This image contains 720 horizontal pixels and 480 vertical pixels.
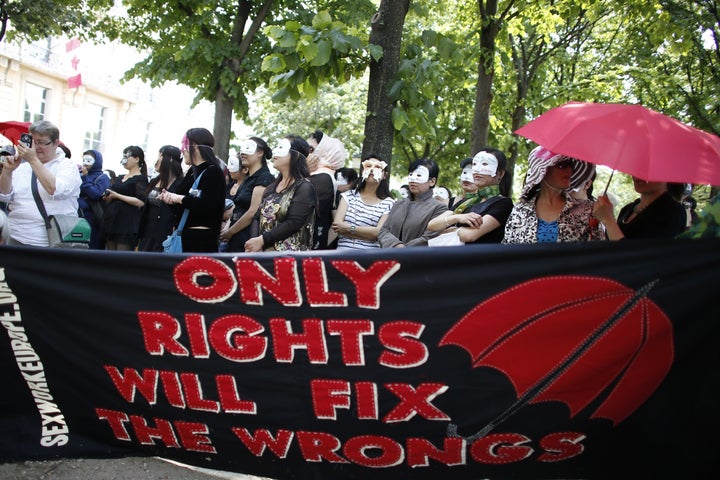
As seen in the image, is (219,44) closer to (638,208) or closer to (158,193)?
(158,193)

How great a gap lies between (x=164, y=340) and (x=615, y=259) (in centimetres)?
228

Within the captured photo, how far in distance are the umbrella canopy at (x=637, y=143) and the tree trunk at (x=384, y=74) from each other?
3457 millimetres

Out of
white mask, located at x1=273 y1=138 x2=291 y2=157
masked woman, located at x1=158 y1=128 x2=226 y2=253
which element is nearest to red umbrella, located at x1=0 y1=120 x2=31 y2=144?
masked woman, located at x1=158 y1=128 x2=226 y2=253

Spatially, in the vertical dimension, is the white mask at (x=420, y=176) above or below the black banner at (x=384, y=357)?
above

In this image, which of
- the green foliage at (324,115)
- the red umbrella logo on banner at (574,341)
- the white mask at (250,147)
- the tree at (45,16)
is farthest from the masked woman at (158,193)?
the green foliage at (324,115)

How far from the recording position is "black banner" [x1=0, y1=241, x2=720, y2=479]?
348 cm

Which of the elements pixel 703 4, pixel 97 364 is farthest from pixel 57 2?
pixel 97 364

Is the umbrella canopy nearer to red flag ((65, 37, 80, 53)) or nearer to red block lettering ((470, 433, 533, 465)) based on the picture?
red block lettering ((470, 433, 533, 465))

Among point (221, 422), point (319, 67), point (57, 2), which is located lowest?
point (221, 422)

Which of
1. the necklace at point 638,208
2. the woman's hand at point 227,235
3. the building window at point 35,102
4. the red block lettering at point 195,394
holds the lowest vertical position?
the red block lettering at point 195,394

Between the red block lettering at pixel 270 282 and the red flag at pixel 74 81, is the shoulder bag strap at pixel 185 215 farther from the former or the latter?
the red flag at pixel 74 81

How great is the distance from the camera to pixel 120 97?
41656 mm

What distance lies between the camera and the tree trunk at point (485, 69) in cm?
1142

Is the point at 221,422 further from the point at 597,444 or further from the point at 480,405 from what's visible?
the point at 597,444
